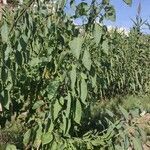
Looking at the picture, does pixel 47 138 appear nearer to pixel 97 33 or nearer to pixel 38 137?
pixel 38 137

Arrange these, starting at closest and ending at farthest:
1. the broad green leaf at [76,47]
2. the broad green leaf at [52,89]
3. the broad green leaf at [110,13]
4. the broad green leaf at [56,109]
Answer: the broad green leaf at [76,47] → the broad green leaf at [110,13] → the broad green leaf at [56,109] → the broad green leaf at [52,89]

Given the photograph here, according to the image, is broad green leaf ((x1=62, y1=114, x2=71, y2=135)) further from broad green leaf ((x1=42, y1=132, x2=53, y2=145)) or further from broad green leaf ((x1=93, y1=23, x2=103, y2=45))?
broad green leaf ((x1=93, y1=23, x2=103, y2=45))

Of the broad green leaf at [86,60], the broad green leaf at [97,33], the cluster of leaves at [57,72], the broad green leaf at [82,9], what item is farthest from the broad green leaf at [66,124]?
the broad green leaf at [82,9]

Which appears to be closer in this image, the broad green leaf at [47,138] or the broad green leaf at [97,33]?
the broad green leaf at [97,33]

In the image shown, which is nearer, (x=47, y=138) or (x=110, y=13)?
(x=110, y=13)

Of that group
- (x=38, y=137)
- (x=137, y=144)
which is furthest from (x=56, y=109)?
(x=137, y=144)

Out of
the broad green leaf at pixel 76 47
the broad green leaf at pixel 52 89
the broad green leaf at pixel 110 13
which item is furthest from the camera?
the broad green leaf at pixel 52 89

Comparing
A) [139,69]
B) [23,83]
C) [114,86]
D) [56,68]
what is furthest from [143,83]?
[56,68]

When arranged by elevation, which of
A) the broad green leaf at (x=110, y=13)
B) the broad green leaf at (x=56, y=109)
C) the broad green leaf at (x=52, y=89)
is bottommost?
the broad green leaf at (x=56, y=109)

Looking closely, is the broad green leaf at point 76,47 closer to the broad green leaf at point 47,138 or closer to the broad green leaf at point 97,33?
the broad green leaf at point 97,33

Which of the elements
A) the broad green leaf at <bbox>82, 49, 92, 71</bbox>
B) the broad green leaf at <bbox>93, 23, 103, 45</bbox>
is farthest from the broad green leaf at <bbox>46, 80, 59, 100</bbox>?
the broad green leaf at <bbox>93, 23, 103, 45</bbox>

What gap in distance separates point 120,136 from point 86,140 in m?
0.27

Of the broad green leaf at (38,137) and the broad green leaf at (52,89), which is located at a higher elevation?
the broad green leaf at (52,89)

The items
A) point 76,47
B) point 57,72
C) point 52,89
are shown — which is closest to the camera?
point 76,47
